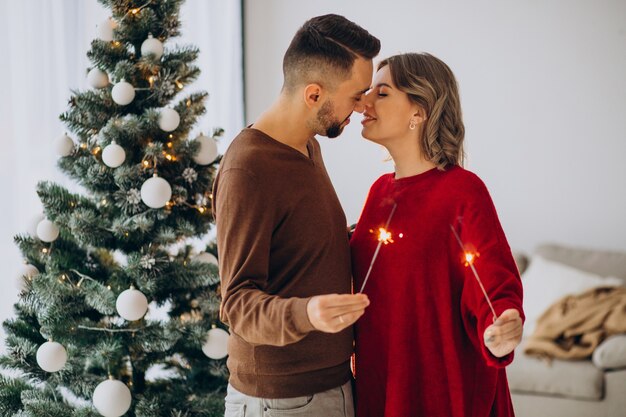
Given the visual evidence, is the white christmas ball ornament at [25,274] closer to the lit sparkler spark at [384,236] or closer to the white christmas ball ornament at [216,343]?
the white christmas ball ornament at [216,343]

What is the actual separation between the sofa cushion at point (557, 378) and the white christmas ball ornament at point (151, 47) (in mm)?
2221

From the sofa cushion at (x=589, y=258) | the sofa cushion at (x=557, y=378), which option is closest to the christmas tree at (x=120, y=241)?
the sofa cushion at (x=557, y=378)

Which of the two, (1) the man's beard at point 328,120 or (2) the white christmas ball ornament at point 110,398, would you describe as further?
(2) the white christmas ball ornament at point 110,398

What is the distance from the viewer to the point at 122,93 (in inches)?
78.8

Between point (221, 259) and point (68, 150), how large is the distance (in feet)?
2.86

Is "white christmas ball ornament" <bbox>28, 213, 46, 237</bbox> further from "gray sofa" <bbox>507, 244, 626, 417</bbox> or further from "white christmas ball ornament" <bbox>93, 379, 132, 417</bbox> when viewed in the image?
"gray sofa" <bbox>507, 244, 626, 417</bbox>

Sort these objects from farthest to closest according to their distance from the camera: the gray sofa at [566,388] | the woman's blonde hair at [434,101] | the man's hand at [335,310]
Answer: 1. the gray sofa at [566,388]
2. the woman's blonde hair at [434,101]
3. the man's hand at [335,310]

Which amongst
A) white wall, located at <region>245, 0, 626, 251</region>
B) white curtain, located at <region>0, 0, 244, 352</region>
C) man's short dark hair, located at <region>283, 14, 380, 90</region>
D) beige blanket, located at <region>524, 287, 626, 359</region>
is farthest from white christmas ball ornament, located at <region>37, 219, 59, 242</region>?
white wall, located at <region>245, 0, 626, 251</region>

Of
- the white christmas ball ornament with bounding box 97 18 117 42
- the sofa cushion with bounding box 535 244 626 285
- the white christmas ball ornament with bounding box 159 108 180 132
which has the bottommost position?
the sofa cushion with bounding box 535 244 626 285

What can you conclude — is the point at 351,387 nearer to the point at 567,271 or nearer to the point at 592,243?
the point at 567,271

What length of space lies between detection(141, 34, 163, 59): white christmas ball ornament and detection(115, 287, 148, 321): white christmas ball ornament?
28.3 inches

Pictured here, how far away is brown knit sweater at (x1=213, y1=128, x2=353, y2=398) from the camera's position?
1.41 m

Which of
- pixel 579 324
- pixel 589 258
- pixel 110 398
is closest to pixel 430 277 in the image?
pixel 110 398

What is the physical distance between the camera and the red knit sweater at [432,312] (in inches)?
64.2
